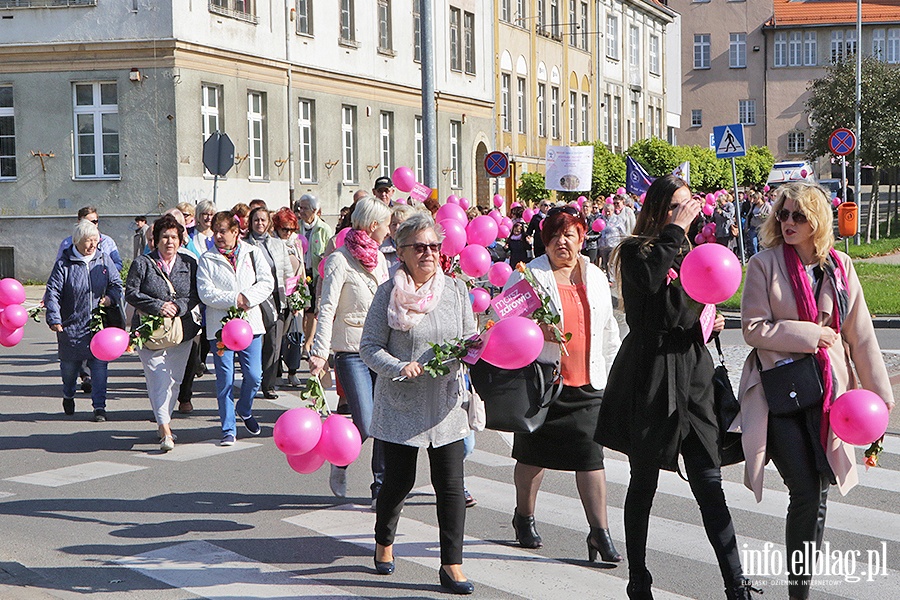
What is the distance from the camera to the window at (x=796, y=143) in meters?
80.2

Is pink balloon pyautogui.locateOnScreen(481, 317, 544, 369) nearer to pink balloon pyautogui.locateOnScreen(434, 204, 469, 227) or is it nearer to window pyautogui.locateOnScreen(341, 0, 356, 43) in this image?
pink balloon pyautogui.locateOnScreen(434, 204, 469, 227)

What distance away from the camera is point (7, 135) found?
27.4 m

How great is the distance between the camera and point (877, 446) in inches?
210

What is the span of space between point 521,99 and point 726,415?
42938mm

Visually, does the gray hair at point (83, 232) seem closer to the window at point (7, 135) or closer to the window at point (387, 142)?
A: the window at point (7, 135)

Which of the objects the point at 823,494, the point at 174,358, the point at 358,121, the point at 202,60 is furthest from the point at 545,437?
the point at 358,121

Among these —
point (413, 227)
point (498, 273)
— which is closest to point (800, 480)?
point (413, 227)

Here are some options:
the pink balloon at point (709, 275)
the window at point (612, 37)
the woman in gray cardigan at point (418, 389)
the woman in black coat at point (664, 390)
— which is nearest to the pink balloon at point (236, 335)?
the woman in gray cardigan at point (418, 389)

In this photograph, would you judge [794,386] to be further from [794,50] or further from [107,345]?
[794,50]

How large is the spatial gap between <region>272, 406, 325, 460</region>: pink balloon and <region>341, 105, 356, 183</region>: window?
2857cm

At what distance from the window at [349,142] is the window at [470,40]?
29.0 ft

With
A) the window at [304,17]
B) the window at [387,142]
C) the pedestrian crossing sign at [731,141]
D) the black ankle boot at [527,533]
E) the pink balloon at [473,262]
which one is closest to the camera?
the black ankle boot at [527,533]

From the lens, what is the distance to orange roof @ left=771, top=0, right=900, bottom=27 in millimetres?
80625

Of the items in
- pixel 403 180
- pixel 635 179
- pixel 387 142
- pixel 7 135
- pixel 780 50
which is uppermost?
pixel 780 50
